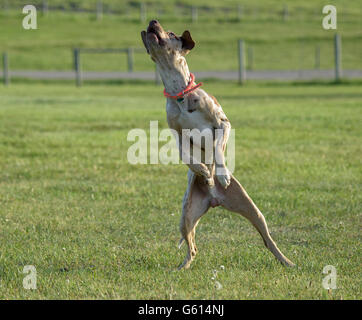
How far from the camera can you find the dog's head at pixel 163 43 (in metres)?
5.09

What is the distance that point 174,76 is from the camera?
5227mm

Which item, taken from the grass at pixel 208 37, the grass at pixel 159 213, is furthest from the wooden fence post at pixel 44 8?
the grass at pixel 159 213


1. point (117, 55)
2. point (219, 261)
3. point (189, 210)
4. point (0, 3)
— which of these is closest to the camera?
point (189, 210)

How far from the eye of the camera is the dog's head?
509 centimetres

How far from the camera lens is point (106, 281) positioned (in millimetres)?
5355

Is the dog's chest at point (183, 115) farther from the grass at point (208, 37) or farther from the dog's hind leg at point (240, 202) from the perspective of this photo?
the grass at point (208, 37)

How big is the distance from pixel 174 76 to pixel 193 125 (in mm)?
391

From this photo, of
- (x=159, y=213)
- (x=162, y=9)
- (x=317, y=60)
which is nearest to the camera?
(x=159, y=213)

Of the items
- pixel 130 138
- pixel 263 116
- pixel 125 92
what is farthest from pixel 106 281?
pixel 125 92

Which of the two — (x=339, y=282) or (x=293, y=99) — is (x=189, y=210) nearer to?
(x=339, y=282)

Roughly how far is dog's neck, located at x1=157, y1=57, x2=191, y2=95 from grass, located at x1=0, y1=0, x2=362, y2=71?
1399 inches

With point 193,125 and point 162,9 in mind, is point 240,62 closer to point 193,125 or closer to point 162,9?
point 193,125

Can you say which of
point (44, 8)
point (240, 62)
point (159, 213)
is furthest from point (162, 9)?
point (159, 213)

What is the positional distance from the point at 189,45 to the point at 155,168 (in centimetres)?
563
